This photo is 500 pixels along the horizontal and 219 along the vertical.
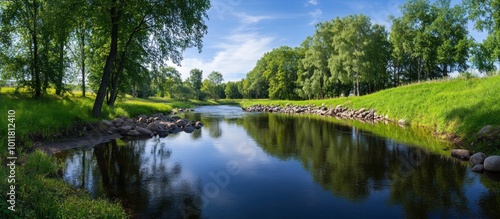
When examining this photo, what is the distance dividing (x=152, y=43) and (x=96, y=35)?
16.9ft

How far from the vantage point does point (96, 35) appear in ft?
85.0

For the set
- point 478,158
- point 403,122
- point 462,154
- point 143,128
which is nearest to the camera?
point 478,158

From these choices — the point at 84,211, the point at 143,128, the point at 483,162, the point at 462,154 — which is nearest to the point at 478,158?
the point at 483,162

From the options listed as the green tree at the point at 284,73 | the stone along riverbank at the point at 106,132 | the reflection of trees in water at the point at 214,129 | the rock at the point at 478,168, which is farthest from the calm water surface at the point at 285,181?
the green tree at the point at 284,73

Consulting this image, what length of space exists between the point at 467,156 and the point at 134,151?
1693 cm

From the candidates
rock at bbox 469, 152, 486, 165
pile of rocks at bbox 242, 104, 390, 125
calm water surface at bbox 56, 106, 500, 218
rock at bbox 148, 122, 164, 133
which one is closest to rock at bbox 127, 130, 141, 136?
rock at bbox 148, 122, 164, 133

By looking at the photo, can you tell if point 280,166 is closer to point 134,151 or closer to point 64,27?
point 134,151

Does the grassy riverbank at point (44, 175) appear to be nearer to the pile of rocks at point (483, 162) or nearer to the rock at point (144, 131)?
the rock at point (144, 131)

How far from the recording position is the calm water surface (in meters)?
8.18

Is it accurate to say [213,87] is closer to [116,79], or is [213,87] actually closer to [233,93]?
[233,93]

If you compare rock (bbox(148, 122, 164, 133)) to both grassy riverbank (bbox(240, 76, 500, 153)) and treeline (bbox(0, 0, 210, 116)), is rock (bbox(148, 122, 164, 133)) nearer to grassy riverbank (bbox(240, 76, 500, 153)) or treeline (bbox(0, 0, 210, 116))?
treeline (bbox(0, 0, 210, 116))

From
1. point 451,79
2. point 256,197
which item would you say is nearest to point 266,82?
point 451,79

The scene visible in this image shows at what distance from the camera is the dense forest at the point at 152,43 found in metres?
21.4

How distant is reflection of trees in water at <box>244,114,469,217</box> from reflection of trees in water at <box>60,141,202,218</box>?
500 centimetres
